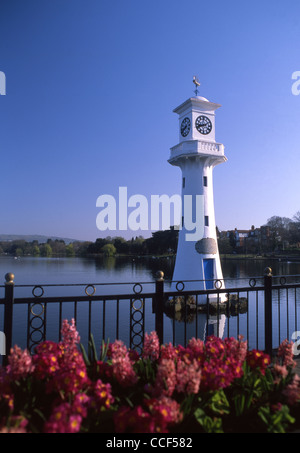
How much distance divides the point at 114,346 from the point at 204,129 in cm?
1992

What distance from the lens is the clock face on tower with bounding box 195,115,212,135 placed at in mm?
20438

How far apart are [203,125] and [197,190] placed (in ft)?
14.0

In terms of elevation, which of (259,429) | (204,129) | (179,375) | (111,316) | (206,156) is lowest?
(111,316)

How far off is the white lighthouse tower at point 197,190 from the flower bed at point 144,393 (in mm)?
17414

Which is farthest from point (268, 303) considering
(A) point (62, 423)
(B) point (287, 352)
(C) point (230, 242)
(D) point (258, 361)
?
(C) point (230, 242)

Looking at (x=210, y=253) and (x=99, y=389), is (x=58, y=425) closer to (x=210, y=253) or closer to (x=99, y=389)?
(x=99, y=389)

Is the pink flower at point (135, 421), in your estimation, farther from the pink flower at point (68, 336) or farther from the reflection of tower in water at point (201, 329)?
the reflection of tower in water at point (201, 329)

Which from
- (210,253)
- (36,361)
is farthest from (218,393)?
(210,253)

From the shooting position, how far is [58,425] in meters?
1.70

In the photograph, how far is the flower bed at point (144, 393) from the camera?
76.4 inches

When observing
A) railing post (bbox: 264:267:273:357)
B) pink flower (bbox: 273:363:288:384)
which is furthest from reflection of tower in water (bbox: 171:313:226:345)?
pink flower (bbox: 273:363:288:384)

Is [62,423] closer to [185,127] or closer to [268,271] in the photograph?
[268,271]

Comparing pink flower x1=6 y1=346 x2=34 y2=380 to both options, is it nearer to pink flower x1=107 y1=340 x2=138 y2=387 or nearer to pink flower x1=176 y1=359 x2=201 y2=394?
pink flower x1=107 y1=340 x2=138 y2=387

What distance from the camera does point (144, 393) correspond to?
7.84 feet
